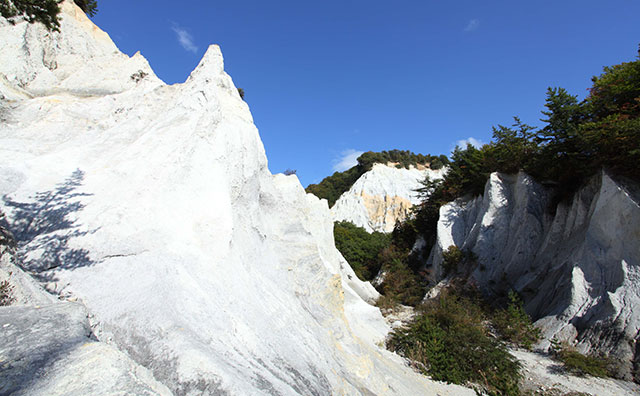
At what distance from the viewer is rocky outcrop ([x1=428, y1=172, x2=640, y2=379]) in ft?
27.5

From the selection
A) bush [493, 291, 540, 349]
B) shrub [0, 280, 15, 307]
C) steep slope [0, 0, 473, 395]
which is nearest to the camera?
shrub [0, 280, 15, 307]

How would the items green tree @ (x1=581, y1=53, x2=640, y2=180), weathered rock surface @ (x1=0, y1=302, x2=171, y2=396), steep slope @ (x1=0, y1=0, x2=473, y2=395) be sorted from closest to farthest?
1. weathered rock surface @ (x1=0, y1=302, x2=171, y2=396)
2. steep slope @ (x1=0, y1=0, x2=473, y2=395)
3. green tree @ (x1=581, y1=53, x2=640, y2=180)

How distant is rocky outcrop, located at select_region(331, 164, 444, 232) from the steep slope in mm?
35938

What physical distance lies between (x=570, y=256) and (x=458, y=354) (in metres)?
6.66

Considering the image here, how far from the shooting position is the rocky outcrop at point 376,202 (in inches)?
1730

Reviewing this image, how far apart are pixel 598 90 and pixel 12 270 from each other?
19.5 m

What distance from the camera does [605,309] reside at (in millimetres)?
8586

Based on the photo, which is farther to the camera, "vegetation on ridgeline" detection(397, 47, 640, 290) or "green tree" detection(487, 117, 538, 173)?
"green tree" detection(487, 117, 538, 173)

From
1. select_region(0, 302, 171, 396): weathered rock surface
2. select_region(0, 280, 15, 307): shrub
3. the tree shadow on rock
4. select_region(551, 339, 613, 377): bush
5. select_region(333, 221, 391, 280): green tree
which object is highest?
select_region(333, 221, 391, 280): green tree

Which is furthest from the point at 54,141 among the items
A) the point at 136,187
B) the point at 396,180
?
the point at 396,180

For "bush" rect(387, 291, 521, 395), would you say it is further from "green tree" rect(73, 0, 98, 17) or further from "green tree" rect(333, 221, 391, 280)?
"green tree" rect(73, 0, 98, 17)

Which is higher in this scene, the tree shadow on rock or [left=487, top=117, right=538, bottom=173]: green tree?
[left=487, top=117, right=538, bottom=173]: green tree

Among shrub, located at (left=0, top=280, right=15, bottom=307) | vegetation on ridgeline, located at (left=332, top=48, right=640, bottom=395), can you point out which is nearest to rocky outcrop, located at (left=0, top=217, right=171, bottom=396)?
shrub, located at (left=0, top=280, right=15, bottom=307)

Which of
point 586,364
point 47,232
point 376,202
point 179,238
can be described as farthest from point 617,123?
point 376,202
